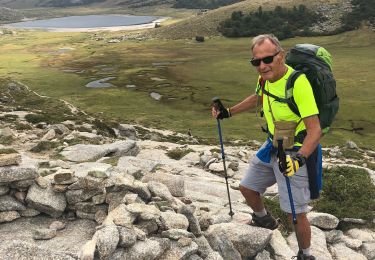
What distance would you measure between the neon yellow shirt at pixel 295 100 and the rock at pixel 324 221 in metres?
6.27

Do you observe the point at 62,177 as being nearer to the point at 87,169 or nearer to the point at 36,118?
the point at 87,169

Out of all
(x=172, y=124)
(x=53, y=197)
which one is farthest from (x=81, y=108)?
(x=53, y=197)

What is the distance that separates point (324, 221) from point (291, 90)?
24.8 feet

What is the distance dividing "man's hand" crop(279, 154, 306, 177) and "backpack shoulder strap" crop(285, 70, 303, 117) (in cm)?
94

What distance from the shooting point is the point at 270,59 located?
841 cm

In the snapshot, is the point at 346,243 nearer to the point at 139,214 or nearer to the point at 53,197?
the point at 139,214

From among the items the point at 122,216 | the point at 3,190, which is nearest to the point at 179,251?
the point at 122,216

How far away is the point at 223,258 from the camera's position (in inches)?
391

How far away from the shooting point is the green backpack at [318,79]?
27.2ft

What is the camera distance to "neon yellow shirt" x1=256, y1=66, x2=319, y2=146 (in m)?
8.07

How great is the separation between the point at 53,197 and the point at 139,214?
2.61m

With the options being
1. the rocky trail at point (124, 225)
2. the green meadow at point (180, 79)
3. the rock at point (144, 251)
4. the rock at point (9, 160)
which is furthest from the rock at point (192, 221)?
the green meadow at point (180, 79)

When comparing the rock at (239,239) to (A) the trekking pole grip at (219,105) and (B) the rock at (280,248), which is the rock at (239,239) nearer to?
(B) the rock at (280,248)

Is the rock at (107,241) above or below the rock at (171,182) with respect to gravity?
above
